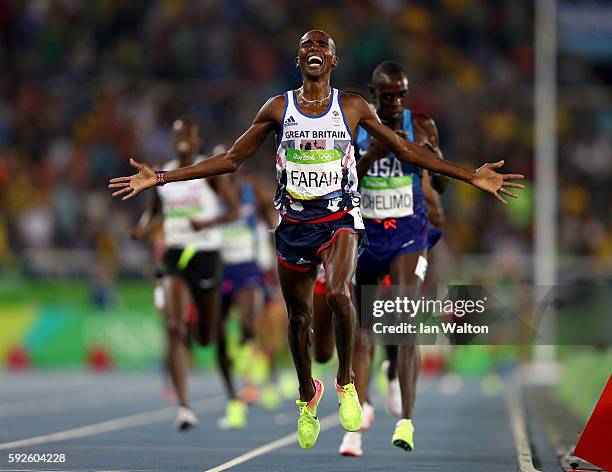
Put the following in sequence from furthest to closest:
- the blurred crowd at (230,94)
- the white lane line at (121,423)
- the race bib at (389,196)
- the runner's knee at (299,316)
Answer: the blurred crowd at (230,94), the white lane line at (121,423), the race bib at (389,196), the runner's knee at (299,316)

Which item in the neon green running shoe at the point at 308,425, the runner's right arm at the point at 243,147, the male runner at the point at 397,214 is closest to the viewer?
the runner's right arm at the point at 243,147

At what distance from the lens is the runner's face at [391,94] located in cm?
1041

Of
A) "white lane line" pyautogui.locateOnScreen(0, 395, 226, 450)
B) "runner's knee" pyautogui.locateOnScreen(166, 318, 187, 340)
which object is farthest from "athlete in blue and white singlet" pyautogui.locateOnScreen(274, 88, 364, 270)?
"runner's knee" pyautogui.locateOnScreen(166, 318, 187, 340)

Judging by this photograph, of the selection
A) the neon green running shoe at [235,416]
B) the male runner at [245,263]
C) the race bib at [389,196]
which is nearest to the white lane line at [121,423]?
the neon green running shoe at [235,416]

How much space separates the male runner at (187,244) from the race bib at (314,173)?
4.57m

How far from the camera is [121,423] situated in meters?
15.0

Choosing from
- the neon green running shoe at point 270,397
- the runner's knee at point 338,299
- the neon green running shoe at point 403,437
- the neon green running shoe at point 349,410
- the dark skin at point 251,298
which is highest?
the dark skin at point 251,298

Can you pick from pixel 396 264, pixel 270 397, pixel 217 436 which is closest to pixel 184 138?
pixel 217 436

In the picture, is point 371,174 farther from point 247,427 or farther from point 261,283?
point 261,283

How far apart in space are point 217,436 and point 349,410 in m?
4.19

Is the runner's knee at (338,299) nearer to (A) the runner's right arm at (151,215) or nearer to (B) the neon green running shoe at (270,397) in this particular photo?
(A) the runner's right arm at (151,215)

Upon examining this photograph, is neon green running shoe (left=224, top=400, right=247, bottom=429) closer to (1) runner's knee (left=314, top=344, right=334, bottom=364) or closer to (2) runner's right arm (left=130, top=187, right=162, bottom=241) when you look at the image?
(2) runner's right arm (left=130, top=187, right=162, bottom=241)

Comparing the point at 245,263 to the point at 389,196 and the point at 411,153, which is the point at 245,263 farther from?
the point at 411,153

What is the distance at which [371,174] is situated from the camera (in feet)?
35.6
